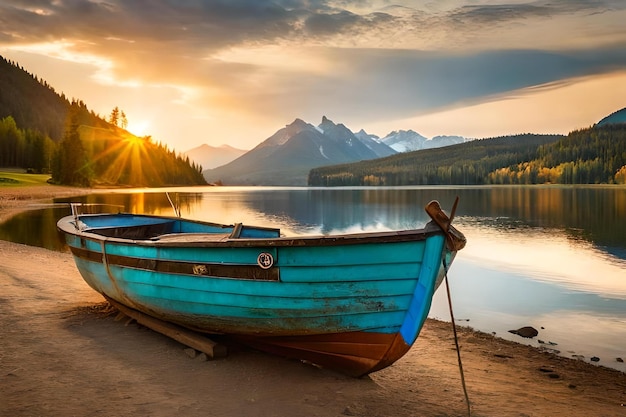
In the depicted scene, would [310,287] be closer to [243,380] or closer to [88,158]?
[243,380]

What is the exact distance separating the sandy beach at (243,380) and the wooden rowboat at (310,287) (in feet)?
1.73

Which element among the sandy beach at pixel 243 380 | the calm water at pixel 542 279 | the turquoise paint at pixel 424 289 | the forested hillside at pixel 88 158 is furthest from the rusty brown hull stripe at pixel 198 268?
the forested hillside at pixel 88 158

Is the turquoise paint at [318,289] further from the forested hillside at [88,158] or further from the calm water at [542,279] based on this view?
the forested hillside at [88,158]

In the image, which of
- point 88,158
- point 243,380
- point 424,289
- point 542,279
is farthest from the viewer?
point 88,158

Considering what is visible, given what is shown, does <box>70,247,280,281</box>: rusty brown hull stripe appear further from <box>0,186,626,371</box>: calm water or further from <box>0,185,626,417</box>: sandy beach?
<box>0,186,626,371</box>: calm water

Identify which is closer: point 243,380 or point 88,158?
point 243,380

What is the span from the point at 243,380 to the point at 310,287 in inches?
77.4

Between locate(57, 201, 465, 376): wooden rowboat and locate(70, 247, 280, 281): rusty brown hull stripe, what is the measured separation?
0.02 metres

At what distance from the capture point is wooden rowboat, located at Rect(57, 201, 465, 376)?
6.17 meters

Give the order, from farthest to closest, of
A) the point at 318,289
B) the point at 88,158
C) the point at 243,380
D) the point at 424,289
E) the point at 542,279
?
the point at 88,158, the point at 542,279, the point at 243,380, the point at 318,289, the point at 424,289

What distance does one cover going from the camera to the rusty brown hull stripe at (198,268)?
682 cm

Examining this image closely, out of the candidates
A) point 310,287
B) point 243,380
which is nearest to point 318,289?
point 310,287

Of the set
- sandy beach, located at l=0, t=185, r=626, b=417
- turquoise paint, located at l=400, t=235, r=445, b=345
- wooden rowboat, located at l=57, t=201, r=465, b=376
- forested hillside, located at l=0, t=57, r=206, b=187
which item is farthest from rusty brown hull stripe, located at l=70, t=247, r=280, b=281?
forested hillside, located at l=0, t=57, r=206, b=187

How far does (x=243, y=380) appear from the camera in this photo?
7285 mm
